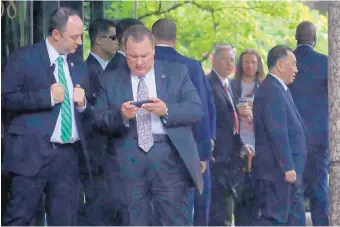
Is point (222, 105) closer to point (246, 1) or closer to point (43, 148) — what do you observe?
point (246, 1)

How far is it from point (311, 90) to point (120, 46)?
183 centimetres

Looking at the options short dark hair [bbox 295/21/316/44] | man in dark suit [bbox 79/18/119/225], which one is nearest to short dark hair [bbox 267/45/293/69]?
short dark hair [bbox 295/21/316/44]

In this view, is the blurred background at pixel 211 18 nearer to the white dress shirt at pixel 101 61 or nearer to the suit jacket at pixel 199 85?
the white dress shirt at pixel 101 61

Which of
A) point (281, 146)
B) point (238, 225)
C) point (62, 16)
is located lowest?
point (238, 225)

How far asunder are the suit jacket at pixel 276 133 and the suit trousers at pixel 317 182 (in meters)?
0.51

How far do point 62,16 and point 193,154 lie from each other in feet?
4.19

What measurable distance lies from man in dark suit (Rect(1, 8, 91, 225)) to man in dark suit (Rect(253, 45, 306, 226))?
1.61 meters

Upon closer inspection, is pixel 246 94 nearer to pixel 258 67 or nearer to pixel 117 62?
pixel 258 67

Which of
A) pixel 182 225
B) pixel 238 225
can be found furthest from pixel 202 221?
pixel 182 225

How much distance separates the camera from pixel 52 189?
377 inches

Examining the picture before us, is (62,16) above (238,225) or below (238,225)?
above

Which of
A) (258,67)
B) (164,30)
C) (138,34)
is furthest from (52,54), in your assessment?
(258,67)

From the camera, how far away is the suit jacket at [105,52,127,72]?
31.6 feet

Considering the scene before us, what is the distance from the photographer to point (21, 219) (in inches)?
383
